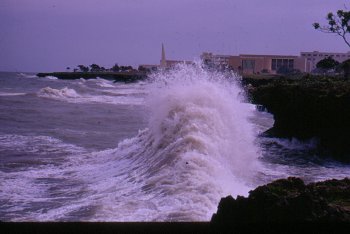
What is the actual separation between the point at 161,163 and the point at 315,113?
21.5 ft

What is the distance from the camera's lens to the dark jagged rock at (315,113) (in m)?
12.2

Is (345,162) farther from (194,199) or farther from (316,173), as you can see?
(194,199)

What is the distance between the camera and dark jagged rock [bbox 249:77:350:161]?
12187 millimetres

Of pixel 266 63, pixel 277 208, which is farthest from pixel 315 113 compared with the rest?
pixel 266 63

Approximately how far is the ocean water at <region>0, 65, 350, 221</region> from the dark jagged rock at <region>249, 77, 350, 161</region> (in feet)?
1.50

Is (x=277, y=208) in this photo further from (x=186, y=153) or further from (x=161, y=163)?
(x=161, y=163)

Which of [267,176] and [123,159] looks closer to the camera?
[267,176]

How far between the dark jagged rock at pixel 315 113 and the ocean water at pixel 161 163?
0.46m

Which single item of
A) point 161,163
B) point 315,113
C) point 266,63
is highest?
point 266,63

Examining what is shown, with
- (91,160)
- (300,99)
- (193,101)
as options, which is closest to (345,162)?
(300,99)

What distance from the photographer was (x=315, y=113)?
1285 centimetres

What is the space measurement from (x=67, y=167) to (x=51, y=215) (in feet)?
11.8

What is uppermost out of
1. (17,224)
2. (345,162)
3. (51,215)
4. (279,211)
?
(17,224)

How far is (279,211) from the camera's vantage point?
3.40 metres
